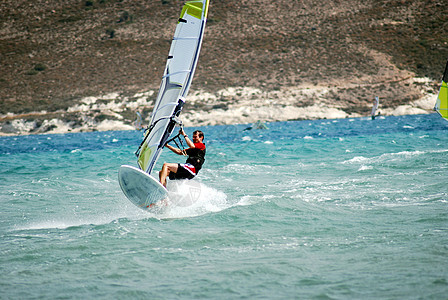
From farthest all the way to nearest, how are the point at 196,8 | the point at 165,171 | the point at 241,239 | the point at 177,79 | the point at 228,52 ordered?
the point at 228,52 < the point at 165,171 < the point at 177,79 < the point at 196,8 < the point at 241,239

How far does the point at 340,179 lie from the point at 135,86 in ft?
171

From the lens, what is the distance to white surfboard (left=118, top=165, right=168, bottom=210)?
30.1 feet

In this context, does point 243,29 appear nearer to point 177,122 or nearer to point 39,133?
point 39,133

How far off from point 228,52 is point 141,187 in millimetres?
63647

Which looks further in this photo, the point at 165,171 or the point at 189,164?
the point at 189,164

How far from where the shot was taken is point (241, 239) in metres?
8.11

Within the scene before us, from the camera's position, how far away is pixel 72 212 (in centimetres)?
1121

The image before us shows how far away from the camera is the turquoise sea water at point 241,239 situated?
5.99 meters

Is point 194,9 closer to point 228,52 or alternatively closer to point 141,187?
point 141,187

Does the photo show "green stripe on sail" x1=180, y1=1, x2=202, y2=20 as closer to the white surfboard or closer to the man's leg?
the man's leg

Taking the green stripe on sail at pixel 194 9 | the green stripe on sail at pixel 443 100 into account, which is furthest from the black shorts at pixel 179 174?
the green stripe on sail at pixel 443 100

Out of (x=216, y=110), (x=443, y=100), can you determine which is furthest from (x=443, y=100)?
(x=216, y=110)

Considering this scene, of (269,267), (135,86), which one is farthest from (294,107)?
(269,267)

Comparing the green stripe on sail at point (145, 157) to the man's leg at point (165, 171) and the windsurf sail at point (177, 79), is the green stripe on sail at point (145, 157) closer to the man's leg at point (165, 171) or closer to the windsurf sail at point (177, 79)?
the windsurf sail at point (177, 79)
